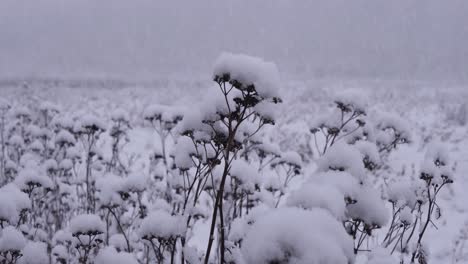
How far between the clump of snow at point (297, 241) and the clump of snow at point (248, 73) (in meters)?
0.96

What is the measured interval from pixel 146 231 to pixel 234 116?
102 centimetres

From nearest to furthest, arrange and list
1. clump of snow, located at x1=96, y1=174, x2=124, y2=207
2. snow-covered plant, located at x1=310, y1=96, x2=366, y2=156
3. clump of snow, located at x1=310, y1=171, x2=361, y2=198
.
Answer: clump of snow, located at x1=310, y1=171, x2=361, y2=198
clump of snow, located at x1=96, y1=174, x2=124, y2=207
snow-covered plant, located at x1=310, y1=96, x2=366, y2=156

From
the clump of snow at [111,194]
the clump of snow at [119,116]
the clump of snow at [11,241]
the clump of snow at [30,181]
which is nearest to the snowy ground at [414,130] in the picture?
the clump of snow at [111,194]

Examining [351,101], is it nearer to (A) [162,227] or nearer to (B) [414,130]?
(A) [162,227]

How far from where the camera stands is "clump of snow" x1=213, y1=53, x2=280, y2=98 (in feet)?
6.64

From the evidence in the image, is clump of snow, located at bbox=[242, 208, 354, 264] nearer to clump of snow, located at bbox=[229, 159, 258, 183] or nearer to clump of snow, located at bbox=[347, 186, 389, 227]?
clump of snow, located at bbox=[347, 186, 389, 227]

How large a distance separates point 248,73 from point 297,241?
1148 mm

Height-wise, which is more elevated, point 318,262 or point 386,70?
point 386,70

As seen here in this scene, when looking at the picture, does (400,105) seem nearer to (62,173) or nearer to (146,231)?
(62,173)

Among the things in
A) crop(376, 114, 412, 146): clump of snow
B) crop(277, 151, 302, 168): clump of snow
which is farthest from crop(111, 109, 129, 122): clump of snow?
crop(376, 114, 412, 146): clump of snow

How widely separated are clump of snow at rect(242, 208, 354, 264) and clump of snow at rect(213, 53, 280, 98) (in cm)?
96

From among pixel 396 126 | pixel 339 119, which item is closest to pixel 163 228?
pixel 339 119

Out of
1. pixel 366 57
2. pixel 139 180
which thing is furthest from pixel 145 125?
pixel 366 57

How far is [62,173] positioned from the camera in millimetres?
6762
